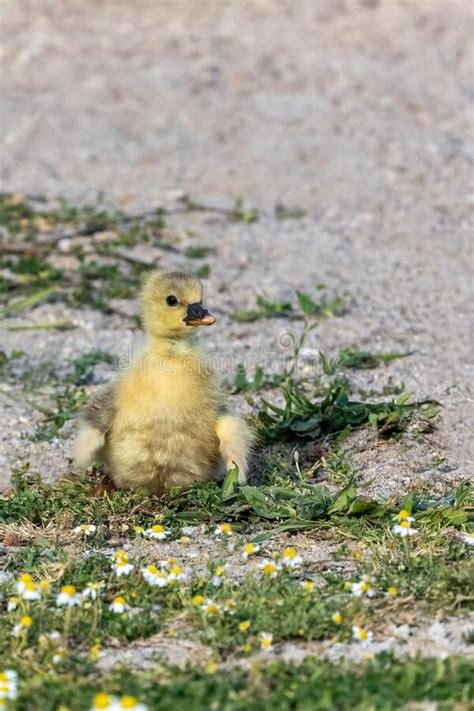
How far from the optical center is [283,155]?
10.9 metres

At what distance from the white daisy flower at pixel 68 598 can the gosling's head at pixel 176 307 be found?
60.2 inches

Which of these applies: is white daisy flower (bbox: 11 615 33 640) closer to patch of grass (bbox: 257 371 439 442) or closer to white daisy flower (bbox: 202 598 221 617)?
white daisy flower (bbox: 202 598 221 617)

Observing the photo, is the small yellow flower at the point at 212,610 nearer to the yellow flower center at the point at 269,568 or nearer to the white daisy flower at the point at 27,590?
the yellow flower center at the point at 269,568

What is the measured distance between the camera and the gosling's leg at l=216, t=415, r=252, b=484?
546 cm

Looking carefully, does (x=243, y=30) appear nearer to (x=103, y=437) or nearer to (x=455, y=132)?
(x=455, y=132)

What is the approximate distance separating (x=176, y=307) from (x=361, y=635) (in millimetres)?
1971

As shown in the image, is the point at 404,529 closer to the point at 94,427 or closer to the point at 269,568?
the point at 269,568

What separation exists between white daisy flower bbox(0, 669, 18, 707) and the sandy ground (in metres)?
2.08

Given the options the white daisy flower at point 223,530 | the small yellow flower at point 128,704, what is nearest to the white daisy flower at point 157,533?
the white daisy flower at point 223,530

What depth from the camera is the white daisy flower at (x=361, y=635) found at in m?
4.20

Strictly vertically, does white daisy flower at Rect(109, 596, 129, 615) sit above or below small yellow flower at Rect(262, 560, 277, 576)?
below

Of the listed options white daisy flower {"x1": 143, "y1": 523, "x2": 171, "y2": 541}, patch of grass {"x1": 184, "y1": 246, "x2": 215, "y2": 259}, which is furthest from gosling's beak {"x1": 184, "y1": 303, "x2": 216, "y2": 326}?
patch of grass {"x1": 184, "y1": 246, "x2": 215, "y2": 259}

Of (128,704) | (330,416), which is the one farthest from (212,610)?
(330,416)

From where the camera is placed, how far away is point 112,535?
527cm
